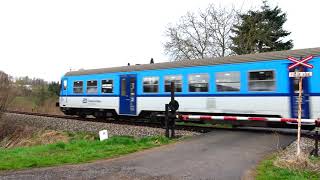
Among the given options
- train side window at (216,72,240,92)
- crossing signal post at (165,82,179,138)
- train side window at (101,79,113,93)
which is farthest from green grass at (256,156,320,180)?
train side window at (101,79,113,93)

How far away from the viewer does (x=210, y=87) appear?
51.6 ft

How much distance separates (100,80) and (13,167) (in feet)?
40.0

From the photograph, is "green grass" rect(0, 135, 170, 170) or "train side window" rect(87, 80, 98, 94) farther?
"train side window" rect(87, 80, 98, 94)

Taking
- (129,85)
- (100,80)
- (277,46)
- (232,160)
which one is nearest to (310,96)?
(232,160)

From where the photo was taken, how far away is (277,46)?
3594 centimetres

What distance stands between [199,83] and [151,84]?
9.48ft

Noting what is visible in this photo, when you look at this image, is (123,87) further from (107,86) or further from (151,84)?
(151,84)

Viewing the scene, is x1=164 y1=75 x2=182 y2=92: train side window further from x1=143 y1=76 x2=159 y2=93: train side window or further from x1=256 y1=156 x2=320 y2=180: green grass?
x1=256 y1=156 x2=320 y2=180: green grass

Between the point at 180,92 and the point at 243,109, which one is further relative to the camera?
the point at 180,92

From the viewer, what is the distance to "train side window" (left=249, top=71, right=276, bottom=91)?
14.0 meters

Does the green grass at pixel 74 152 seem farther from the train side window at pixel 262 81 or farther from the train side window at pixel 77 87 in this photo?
the train side window at pixel 77 87

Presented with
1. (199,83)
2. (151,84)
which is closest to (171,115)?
(199,83)

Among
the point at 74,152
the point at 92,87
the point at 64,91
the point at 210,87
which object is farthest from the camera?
the point at 64,91

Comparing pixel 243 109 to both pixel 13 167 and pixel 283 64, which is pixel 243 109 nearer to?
pixel 283 64
